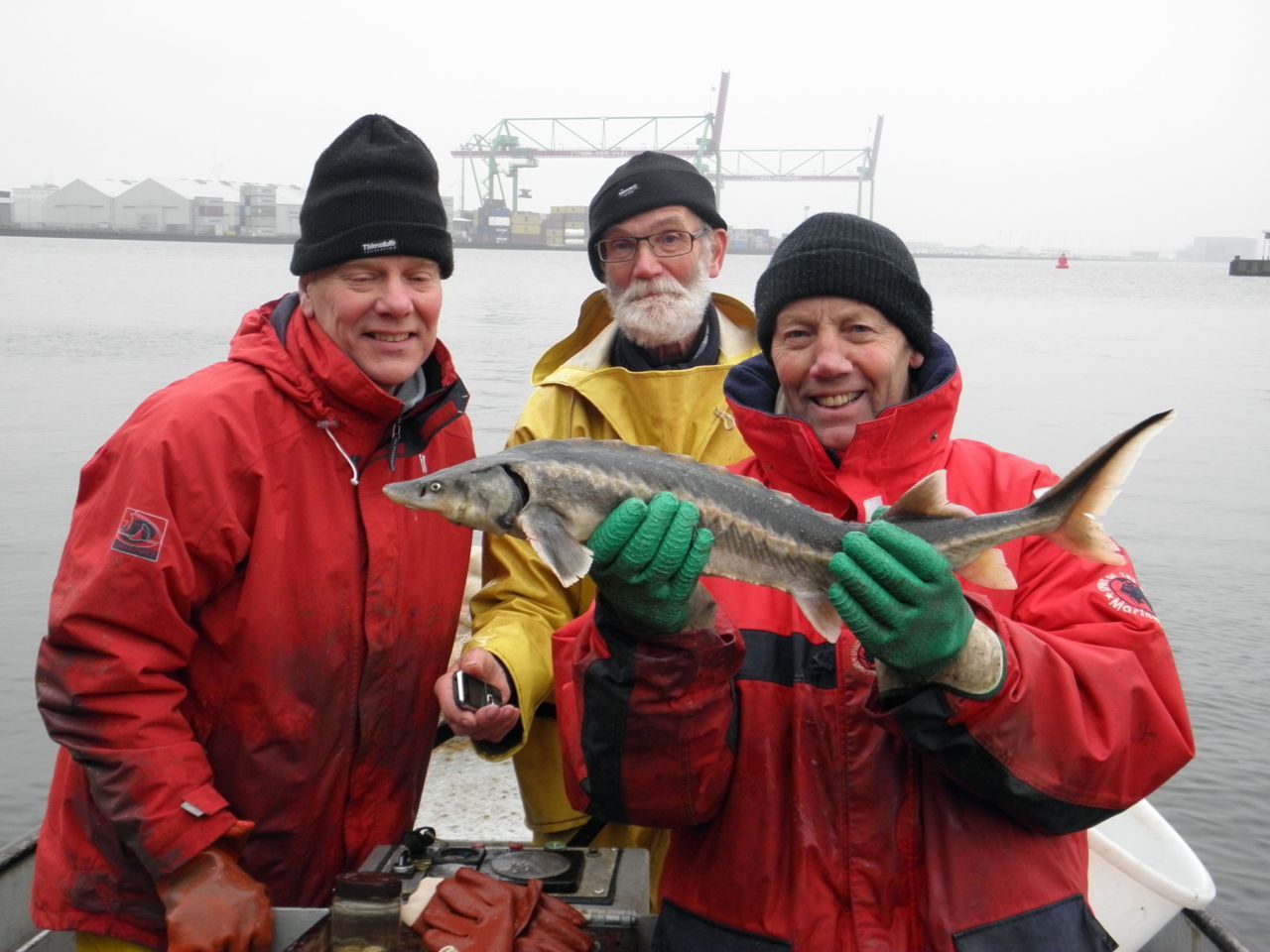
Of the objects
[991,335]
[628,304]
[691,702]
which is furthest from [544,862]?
[991,335]

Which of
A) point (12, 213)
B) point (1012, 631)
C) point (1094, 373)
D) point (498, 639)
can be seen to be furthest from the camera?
point (12, 213)

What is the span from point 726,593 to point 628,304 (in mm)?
1624

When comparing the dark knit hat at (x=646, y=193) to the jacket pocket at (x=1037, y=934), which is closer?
the jacket pocket at (x=1037, y=934)

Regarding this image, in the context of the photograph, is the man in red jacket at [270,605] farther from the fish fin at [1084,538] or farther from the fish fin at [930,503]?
the fish fin at [1084,538]

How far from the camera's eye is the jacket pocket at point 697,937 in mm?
2416

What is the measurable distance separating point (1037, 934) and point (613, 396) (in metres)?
2.07

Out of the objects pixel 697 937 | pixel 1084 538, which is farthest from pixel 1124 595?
pixel 697 937

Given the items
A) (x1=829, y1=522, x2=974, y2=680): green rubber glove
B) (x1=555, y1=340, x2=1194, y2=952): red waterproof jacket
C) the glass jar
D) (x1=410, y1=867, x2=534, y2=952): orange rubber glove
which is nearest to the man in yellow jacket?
(x1=410, y1=867, x2=534, y2=952): orange rubber glove

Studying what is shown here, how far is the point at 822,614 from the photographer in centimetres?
249

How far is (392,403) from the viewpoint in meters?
3.10

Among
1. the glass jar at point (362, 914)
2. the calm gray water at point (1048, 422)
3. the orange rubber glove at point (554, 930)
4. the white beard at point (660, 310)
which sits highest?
the white beard at point (660, 310)

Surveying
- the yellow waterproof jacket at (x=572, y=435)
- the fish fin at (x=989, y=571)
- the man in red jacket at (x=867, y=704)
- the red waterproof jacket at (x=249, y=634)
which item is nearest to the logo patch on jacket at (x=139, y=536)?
the red waterproof jacket at (x=249, y=634)

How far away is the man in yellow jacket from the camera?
11.2ft

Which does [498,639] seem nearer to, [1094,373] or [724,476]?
[724,476]
